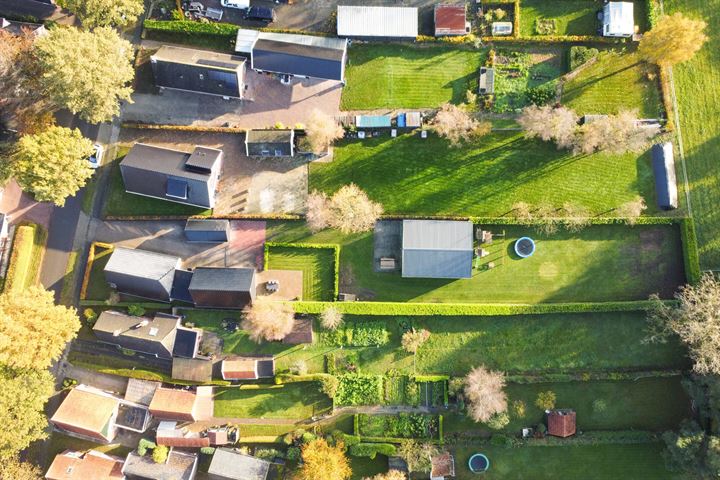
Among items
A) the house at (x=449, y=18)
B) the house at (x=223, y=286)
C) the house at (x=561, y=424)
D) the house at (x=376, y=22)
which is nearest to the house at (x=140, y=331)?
the house at (x=223, y=286)

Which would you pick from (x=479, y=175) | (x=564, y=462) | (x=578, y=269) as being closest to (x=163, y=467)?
(x=564, y=462)

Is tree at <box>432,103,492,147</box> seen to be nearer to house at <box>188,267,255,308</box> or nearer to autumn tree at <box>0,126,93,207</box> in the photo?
house at <box>188,267,255,308</box>

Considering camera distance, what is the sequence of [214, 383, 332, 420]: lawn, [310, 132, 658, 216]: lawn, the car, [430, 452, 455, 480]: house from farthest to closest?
[310, 132, 658, 216]: lawn, [214, 383, 332, 420]: lawn, the car, [430, 452, 455, 480]: house

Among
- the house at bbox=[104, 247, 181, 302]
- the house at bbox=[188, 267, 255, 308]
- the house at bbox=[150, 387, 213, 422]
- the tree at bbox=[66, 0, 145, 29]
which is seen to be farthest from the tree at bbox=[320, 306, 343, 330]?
the tree at bbox=[66, 0, 145, 29]

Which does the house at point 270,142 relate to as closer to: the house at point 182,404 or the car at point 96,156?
the car at point 96,156

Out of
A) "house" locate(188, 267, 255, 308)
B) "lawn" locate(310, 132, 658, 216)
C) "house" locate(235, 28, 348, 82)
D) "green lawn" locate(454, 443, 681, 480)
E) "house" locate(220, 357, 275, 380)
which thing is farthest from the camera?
"lawn" locate(310, 132, 658, 216)

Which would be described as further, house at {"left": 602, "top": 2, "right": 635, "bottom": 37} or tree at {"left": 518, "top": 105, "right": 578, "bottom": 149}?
house at {"left": 602, "top": 2, "right": 635, "bottom": 37}
